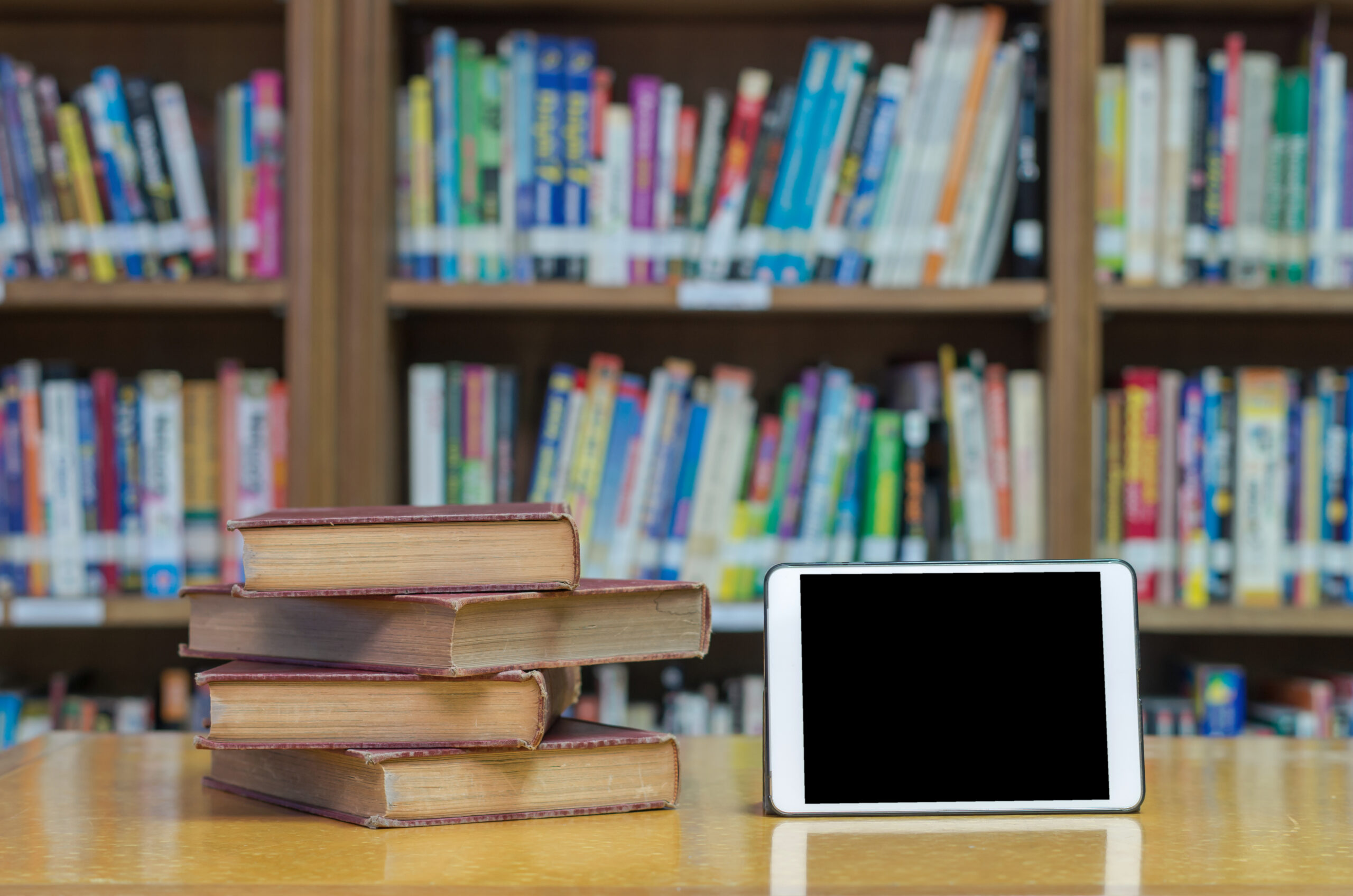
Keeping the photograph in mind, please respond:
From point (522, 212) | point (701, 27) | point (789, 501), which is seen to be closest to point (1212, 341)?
point (789, 501)

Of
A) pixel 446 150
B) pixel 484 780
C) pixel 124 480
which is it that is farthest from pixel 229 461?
pixel 484 780

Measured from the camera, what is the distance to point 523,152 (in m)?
1.65

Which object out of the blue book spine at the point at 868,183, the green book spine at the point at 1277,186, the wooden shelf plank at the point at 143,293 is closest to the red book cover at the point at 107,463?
the wooden shelf plank at the point at 143,293

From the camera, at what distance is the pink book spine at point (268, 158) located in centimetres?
163

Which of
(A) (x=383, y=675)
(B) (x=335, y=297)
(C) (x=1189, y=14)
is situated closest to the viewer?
(A) (x=383, y=675)

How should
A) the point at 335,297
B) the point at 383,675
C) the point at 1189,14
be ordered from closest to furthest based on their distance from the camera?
1. the point at 383,675
2. the point at 335,297
3. the point at 1189,14

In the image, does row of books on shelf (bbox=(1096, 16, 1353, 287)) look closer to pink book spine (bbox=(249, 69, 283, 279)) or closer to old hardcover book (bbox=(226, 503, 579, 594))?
pink book spine (bbox=(249, 69, 283, 279))

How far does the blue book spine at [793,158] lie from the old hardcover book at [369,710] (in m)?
1.07

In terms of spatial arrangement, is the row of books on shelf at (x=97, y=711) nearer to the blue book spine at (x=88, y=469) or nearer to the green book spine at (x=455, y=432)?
the blue book spine at (x=88, y=469)

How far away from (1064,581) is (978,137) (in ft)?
3.58

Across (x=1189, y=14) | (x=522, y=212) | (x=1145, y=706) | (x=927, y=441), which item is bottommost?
(x=1145, y=706)

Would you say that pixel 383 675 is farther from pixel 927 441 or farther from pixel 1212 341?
pixel 1212 341

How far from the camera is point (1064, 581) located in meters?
0.70

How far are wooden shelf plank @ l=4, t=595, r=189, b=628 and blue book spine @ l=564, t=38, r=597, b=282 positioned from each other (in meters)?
0.68
